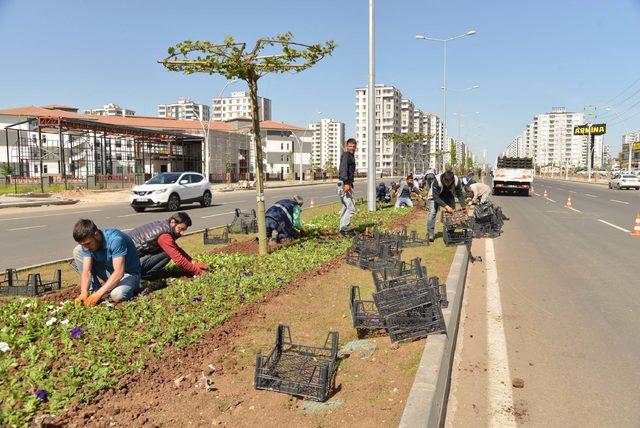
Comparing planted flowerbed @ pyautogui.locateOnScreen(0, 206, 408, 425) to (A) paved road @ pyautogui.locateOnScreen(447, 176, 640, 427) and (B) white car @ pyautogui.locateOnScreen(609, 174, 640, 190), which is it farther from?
(B) white car @ pyautogui.locateOnScreen(609, 174, 640, 190)

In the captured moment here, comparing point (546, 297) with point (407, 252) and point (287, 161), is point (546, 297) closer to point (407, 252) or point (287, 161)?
point (407, 252)

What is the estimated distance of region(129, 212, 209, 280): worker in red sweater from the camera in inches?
246

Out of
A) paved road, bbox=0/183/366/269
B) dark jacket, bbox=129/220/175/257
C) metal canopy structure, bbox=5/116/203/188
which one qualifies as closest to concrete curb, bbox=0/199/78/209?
paved road, bbox=0/183/366/269

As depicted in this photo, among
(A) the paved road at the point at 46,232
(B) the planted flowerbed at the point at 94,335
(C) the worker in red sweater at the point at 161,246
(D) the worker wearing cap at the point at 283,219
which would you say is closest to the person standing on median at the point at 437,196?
(D) the worker wearing cap at the point at 283,219

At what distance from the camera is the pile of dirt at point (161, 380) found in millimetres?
3162

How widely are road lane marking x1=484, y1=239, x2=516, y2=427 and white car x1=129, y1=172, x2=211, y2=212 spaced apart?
16.3 meters

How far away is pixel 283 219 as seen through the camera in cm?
961

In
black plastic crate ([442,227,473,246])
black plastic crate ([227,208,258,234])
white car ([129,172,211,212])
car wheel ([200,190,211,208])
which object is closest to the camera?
black plastic crate ([442,227,473,246])

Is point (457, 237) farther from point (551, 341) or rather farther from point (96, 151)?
Result: point (96, 151)

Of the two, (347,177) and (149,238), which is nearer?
(149,238)

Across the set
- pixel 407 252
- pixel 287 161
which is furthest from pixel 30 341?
pixel 287 161

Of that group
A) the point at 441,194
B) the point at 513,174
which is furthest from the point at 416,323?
the point at 513,174

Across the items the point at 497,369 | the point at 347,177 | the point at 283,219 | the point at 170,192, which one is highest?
the point at 347,177

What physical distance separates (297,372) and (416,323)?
4.44ft
